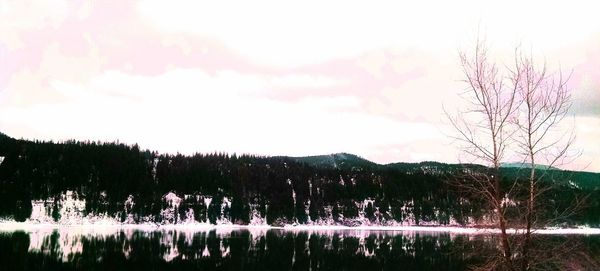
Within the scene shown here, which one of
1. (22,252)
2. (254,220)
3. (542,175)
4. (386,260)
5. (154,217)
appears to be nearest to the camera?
(542,175)

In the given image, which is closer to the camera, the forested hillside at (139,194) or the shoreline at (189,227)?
the shoreline at (189,227)

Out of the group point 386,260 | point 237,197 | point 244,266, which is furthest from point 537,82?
point 237,197

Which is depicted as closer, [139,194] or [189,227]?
[189,227]

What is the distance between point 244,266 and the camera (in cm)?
4738

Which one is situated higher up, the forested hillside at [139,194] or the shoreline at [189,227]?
the forested hillside at [139,194]

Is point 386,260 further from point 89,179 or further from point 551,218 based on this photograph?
point 89,179

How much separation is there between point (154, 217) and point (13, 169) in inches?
1933

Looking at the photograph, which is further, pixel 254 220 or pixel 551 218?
pixel 254 220

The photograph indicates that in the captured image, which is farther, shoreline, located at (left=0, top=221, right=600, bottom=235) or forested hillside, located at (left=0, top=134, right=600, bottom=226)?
forested hillside, located at (left=0, top=134, right=600, bottom=226)

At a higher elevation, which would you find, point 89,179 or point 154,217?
point 89,179

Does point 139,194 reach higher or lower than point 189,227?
higher

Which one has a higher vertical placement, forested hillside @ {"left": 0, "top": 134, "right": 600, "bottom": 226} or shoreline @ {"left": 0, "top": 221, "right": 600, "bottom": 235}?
forested hillside @ {"left": 0, "top": 134, "right": 600, "bottom": 226}

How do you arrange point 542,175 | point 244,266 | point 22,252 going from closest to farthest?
point 542,175 → point 244,266 → point 22,252

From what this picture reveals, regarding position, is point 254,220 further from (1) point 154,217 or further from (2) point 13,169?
(2) point 13,169
